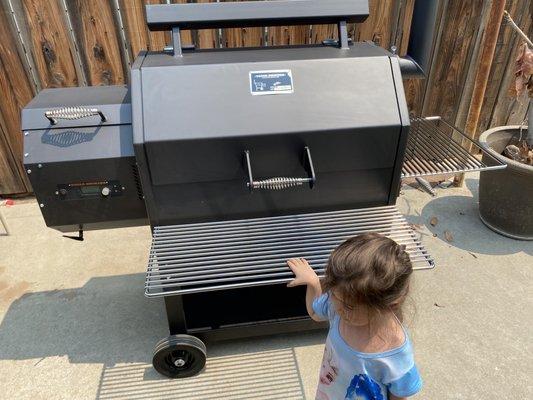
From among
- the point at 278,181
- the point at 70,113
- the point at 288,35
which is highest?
the point at 70,113

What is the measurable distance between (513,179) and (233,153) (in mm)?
1947

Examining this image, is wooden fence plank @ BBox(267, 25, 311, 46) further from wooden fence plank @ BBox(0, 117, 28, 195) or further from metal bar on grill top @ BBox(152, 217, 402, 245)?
wooden fence plank @ BBox(0, 117, 28, 195)

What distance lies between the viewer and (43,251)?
2.64 metres

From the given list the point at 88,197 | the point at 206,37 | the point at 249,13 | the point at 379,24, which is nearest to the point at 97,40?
the point at 206,37

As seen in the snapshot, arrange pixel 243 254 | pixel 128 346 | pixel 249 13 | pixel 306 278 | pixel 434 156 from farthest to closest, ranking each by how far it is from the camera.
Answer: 1. pixel 128 346
2. pixel 434 156
3. pixel 249 13
4. pixel 243 254
5. pixel 306 278

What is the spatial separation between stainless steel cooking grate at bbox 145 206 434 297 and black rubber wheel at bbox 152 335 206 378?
0.32 m

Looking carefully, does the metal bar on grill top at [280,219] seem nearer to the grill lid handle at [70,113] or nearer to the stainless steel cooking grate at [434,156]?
the stainless steel cooking grate at [434,156]

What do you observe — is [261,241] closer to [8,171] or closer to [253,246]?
[253,246]

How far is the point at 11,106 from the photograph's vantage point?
2.84 m

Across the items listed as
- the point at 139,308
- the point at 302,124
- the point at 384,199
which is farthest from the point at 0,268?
the point at 384,199

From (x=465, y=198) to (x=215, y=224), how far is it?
234cm

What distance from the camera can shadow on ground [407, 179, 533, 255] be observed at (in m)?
2.65

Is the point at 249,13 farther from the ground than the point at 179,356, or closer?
farther from the ground

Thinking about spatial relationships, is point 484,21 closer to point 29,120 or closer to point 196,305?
point 196,305
